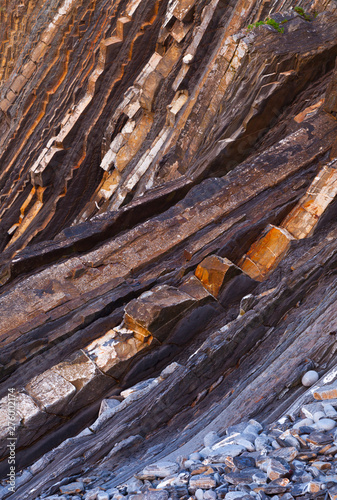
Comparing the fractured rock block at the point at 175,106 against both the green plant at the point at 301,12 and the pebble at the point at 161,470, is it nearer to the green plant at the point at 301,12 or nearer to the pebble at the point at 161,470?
the green plant at the point at 301,12

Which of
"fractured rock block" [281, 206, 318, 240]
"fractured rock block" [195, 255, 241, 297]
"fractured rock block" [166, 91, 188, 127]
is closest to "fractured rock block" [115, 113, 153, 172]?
"fractured rock block" [166, 91, 188, 127]

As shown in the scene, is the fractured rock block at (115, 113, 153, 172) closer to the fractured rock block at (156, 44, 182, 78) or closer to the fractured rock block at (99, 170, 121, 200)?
the fractured rock block at (99, 170, 121, 200)

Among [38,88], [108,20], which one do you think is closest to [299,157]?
[108,20]

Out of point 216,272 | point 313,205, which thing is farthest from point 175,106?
point 216,272

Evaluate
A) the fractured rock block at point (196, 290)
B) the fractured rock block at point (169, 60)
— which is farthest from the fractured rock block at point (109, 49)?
the fractured rock block at point (196, 290)

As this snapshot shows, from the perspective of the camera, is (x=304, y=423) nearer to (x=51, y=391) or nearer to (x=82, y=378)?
(x=82, y=378)

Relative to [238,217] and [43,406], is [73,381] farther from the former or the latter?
[238,217]

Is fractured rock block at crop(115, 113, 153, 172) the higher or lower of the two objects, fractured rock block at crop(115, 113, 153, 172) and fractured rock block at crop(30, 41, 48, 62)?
the lower
